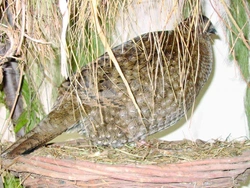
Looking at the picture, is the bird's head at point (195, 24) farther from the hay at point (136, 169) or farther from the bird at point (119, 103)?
the hay at point (136, 169)

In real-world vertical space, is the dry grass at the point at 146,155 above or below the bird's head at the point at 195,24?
below

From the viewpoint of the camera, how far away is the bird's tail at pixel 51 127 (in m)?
1.15

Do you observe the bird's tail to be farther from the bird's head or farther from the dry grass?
the bird's head

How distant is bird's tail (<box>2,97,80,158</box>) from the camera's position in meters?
1.15

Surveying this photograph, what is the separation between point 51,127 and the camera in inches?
47.4

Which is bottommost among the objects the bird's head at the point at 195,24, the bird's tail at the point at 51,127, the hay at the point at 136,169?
the hay at the point at 136,169

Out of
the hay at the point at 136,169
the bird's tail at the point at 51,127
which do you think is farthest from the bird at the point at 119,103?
the hay at the point at 136,169

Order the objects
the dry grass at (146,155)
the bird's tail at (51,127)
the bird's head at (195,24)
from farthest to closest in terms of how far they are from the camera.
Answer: the bird's tail at (51,127)
the dry grass at (146,155)
the bird's head at (195,24)

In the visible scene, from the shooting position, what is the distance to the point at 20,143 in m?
1.15

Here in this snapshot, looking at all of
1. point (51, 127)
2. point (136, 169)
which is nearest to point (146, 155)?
point (136, 169)

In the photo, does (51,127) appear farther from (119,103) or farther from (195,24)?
(195,24)

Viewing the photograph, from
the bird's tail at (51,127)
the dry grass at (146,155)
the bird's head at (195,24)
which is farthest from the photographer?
the bird's tail at (51,127)

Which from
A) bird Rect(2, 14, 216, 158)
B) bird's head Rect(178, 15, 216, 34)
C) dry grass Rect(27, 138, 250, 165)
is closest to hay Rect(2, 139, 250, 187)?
dry grass Rect(27, 138, 250, 165)

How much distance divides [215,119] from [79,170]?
3.19 ft
